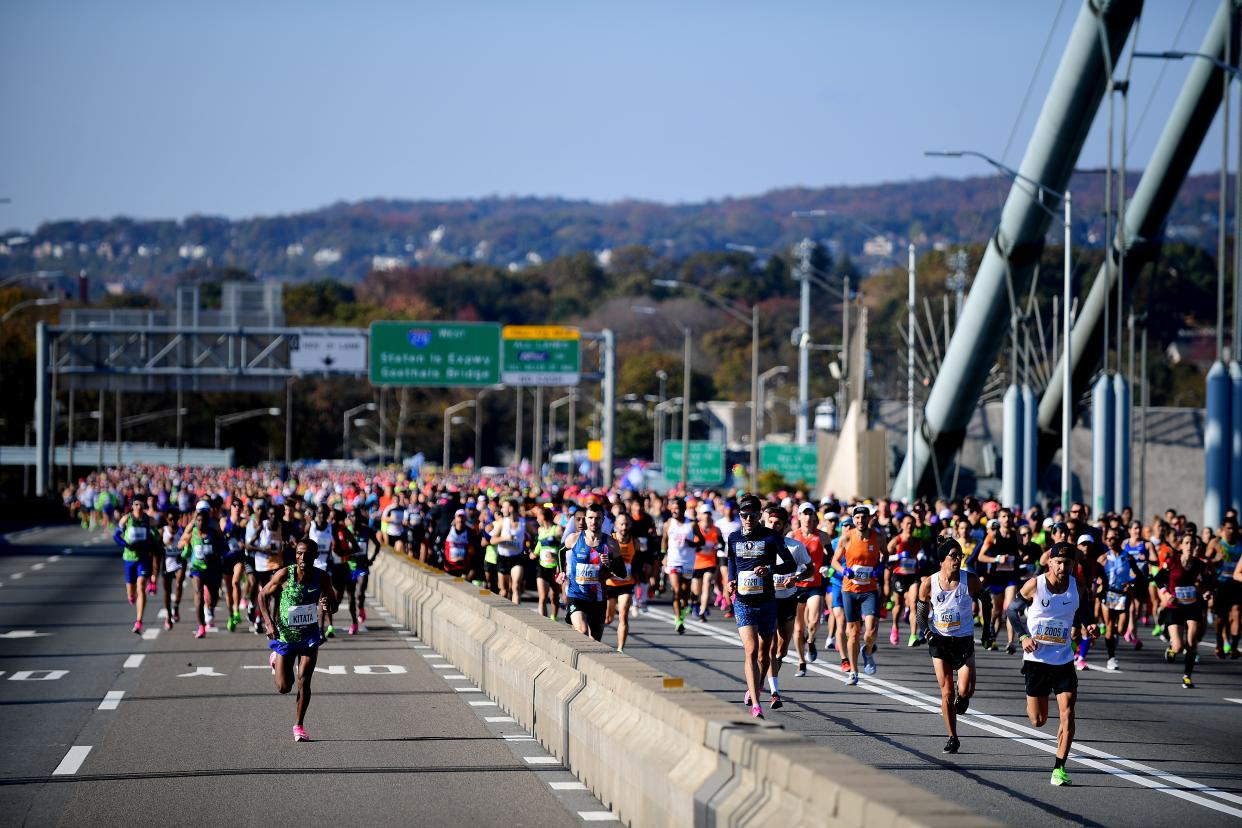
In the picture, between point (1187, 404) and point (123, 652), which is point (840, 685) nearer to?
point (123, 652)

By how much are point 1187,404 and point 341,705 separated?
365 ft

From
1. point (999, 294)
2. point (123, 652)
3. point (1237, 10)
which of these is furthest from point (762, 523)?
point (999, 294)

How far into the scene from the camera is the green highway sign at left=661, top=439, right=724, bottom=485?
66.6 m

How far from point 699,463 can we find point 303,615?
5401 centimetres

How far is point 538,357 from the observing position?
200ft

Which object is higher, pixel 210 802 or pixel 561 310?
pixel 561 310

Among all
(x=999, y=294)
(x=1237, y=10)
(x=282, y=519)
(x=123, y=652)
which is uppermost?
(x=1237, y=10)

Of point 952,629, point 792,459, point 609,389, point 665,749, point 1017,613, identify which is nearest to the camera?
point 665,749

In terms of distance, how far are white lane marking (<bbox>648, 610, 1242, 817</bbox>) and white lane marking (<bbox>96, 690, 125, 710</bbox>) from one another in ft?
22.3

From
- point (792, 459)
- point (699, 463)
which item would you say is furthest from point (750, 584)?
point (699, 463)

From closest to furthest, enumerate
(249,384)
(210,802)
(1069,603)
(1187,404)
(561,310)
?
(210,802) < (1069,603) < (249,384) < (1187,404) < (561,310)

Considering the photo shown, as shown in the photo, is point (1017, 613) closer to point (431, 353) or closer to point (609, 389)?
point (609, 389)

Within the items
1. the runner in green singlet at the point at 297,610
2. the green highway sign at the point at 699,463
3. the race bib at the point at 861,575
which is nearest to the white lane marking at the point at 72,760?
the runner in green singlet at the point at 297,610

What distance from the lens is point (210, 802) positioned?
34.6 feet
